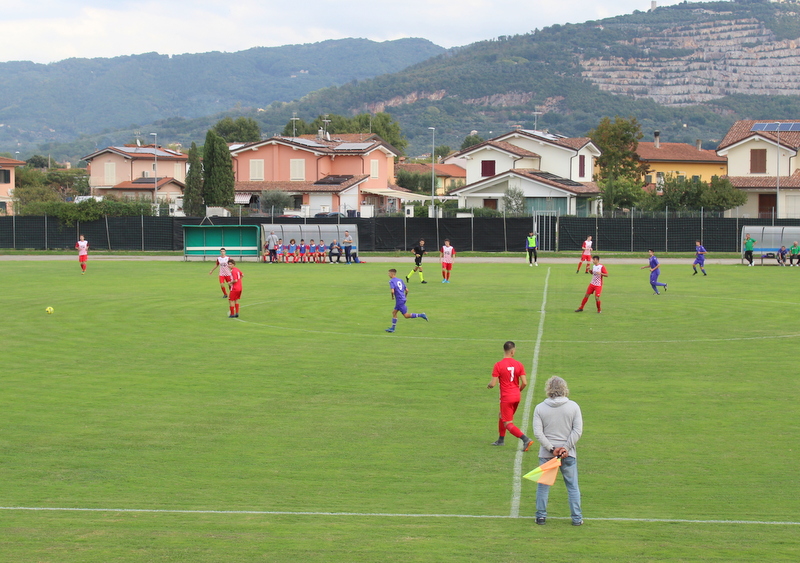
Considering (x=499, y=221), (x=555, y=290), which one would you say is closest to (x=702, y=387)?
(x=555, y=290)

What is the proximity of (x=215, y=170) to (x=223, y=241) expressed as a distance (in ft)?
73.8

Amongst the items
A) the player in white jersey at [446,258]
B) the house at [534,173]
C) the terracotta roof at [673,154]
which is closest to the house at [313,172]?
the house at [534,173]

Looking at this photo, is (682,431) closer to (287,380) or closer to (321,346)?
(287,380)

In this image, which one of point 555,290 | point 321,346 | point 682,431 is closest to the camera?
point 682,431

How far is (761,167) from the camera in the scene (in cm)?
7712

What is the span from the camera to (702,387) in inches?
680

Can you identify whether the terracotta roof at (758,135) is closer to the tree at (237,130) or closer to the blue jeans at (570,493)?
the blue jeans at (570,493)

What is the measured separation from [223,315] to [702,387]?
15.5m

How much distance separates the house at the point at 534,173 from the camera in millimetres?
75625

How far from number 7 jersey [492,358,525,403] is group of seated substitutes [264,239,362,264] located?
41.4 metres

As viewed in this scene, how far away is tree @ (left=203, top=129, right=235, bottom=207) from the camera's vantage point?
7781cm

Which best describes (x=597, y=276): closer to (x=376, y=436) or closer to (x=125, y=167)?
(x=376, y=436)

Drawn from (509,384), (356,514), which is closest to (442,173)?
(509,384)

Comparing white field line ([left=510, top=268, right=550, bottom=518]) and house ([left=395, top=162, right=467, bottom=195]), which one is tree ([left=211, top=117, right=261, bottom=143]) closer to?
house ([left=395, top=162, right=467, bottom=195])
